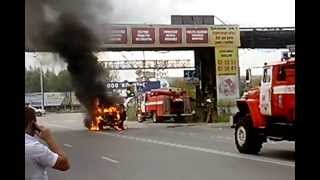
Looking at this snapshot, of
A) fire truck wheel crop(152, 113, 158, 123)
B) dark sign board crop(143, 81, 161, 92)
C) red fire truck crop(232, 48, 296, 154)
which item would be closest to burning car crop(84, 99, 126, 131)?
fire truck wheel crop(152, 113, 158, 123)

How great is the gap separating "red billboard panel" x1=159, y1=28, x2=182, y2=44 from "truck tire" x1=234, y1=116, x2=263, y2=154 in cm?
1816

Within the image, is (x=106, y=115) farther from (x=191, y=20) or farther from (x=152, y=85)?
(x=152, y=85)

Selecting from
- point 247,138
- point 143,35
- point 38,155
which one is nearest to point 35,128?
point 38,155

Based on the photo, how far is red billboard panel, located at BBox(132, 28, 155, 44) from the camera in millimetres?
30594

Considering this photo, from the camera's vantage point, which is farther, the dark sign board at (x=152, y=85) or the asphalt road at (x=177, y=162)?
the dark sign board at (x=152, y=85)

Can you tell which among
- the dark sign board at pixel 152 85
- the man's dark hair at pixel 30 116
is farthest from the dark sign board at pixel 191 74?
the man's dark hair at pixel 30 116

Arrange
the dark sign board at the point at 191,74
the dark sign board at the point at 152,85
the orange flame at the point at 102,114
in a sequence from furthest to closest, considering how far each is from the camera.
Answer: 1. the dark sign board at the point at 152,85
2. the dark sign board at the point at 191,74
3. the orange flame at the point at 102,114

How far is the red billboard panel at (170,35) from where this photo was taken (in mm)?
31281

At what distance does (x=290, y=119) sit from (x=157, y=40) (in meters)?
19.7

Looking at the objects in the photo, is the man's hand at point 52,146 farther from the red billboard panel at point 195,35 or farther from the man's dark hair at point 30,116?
the red billboard panel at point 195,35

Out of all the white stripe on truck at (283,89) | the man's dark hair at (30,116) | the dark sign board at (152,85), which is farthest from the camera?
the dark sign board at (152,85)
